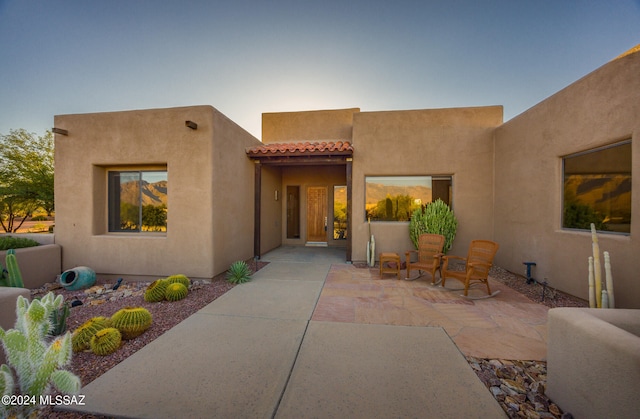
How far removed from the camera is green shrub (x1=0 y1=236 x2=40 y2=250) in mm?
5148

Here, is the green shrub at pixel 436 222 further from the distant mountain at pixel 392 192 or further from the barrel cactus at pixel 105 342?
the barrel cactus at pixel 105 342

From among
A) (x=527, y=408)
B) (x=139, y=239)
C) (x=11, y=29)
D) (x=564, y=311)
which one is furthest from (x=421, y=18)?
(x=11, y=29)

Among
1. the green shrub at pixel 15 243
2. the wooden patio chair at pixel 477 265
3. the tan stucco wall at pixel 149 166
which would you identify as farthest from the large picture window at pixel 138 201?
the wooden patio chair at pixel 477 265

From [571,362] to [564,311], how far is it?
40 cm

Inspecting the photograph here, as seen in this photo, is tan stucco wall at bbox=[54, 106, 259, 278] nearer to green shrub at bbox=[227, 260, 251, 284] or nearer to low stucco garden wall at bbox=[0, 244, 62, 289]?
low stucco garden wall at bbox=[0, 244, 62, 289]

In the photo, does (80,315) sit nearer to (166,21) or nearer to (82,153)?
(82,153)

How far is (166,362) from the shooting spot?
101 inches

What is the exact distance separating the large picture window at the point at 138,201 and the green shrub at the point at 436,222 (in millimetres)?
6733

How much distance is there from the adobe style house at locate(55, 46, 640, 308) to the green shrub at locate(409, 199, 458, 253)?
48cm

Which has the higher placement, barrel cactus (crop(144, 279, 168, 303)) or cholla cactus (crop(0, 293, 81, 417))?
cholla cactus (crop(0, 293, 81, 417))

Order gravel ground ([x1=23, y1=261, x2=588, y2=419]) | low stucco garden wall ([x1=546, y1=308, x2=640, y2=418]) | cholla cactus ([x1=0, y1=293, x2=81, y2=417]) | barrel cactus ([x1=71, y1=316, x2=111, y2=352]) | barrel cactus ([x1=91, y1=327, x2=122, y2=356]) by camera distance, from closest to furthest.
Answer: low stucco garden wall ([x1=546, y1=308, x2=640, y2=418]) < cholla cactus ([x1=0, y1=293, x2=81, y2=417]) < gravel ground ([x1=23, y1=261, x2=588, y2=419]) < barrel cactus ([x1=91, y1=327, x2=122, y2=356]) < barrel cactus ([x1=71, y1=316, x2=111, y2=352])

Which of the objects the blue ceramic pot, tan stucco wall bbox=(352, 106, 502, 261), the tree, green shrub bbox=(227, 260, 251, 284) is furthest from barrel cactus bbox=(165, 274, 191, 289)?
the tree

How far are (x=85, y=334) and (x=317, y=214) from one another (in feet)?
27.3

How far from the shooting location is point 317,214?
416 inches
